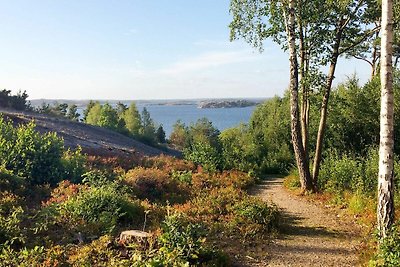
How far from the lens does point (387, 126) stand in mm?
7430

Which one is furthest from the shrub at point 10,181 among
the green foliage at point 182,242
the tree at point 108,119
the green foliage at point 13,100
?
the tree at point 108,119

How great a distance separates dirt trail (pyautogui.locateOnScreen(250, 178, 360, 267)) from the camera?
306 inches

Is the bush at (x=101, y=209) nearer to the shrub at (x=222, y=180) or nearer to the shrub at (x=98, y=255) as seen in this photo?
the shrub at (x=98, y=255)

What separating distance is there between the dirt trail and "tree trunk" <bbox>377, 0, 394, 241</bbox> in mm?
1169

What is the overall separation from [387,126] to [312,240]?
3376 mm

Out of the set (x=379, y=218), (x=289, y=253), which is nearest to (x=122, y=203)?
(x=289, y=253)

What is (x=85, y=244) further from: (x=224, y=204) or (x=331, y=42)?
(x=331, y=42)

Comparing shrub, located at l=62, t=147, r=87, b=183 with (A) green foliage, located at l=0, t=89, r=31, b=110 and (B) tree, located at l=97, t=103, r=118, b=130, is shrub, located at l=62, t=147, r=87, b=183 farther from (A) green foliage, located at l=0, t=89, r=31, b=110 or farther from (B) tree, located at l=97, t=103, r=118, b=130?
(B) tree, located at l=97, t=103, r=118, b=130

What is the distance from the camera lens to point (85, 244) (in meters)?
8.31

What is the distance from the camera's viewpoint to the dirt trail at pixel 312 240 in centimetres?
776

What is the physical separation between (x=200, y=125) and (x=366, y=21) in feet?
143

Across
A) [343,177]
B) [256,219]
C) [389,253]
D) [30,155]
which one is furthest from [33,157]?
[389,253]

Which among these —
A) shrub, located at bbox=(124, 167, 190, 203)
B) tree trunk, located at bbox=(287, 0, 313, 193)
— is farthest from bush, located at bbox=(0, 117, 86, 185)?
tree trunk, located at bbox=(287, 0, 313, 193)

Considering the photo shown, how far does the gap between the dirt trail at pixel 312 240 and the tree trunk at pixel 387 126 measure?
117 cm
